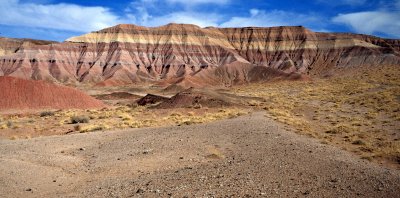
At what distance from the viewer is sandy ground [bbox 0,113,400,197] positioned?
10.2m

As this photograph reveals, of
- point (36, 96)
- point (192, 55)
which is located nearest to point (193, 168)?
point (36, 96)

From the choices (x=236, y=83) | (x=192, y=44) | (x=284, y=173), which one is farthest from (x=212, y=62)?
(x=284, y=173)

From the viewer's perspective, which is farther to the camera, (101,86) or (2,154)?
(101,86)

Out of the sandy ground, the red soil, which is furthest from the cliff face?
the sandy ground

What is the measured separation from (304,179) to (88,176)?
7.16 metres

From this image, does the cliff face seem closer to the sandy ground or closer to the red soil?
the red soil

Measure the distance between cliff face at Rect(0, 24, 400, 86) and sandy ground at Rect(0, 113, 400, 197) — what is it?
91.0 meters

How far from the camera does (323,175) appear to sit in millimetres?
11109

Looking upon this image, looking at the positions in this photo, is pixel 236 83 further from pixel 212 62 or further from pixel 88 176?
pixel 88 176

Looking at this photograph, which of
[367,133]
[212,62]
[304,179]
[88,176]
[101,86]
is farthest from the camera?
[212,62]

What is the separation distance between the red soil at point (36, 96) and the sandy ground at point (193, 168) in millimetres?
24977

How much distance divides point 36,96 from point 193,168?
119ft

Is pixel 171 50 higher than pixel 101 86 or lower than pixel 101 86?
higher

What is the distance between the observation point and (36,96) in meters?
43.5
